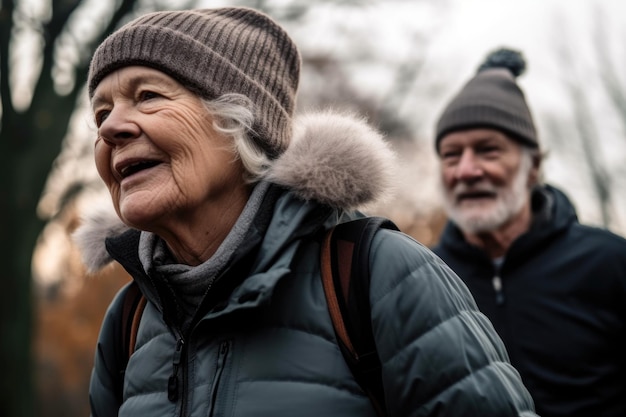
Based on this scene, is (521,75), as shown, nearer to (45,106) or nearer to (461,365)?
(461,365)

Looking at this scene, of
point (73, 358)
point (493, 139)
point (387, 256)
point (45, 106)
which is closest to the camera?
point (387, 256)

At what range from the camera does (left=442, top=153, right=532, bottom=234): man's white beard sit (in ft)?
14.9

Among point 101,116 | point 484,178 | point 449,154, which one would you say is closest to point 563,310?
point 484,178

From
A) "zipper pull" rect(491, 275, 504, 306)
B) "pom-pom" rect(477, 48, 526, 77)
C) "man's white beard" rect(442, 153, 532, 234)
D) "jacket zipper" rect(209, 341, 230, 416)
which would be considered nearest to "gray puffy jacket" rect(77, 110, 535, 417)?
"jacket zipper" rect(209, 341, 230, 416)

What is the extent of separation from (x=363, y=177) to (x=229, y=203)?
17.4 inches

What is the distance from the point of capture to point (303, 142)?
2.55 m

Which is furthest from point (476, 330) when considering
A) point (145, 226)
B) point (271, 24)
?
point (271, 24)

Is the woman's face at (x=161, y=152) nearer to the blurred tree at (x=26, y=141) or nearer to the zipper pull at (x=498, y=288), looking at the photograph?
the zipper pull at (x=498, y=288)

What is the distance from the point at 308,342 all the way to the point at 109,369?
917 millimetres

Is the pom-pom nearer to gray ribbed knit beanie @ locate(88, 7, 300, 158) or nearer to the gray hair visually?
gray ribbed knit beanie @ locate(88, 7, 300, 158)

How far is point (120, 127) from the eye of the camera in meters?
2.44

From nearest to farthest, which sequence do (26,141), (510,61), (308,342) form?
(308,342), (510,61), (26,141)

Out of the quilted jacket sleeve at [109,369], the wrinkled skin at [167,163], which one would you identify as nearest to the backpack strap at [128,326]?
the quilted jacket sleeve at [109,369]

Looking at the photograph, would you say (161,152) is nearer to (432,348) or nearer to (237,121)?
(237,121)
